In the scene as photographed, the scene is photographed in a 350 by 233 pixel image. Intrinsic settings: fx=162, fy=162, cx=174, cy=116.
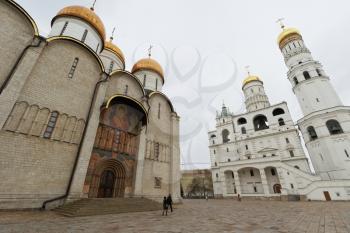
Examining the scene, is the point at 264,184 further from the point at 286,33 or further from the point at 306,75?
the point at 286,33

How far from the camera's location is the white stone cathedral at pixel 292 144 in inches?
904

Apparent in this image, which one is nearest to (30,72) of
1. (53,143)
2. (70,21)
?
(53,143)

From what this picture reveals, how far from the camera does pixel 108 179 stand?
42.6 ft

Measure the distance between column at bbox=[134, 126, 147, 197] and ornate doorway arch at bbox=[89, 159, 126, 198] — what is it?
1108 millimetres

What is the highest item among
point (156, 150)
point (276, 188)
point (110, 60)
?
point (110, 60)

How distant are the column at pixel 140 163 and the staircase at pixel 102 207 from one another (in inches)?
48.4

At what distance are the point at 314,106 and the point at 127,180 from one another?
31.6 metres

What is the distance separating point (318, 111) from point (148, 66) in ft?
91.7

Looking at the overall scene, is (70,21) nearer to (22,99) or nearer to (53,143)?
(22,99)

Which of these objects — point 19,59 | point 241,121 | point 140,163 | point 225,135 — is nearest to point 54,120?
point 19,59

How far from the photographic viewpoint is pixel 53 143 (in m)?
10.2

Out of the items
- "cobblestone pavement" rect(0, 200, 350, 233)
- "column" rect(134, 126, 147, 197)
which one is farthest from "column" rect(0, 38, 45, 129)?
"column" rect(134, 126, 147, 197)

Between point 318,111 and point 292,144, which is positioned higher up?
point 318,111

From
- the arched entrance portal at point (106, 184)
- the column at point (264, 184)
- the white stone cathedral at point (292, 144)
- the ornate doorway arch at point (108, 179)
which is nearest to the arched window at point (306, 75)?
the white stone cathedral at point (292, 144)
